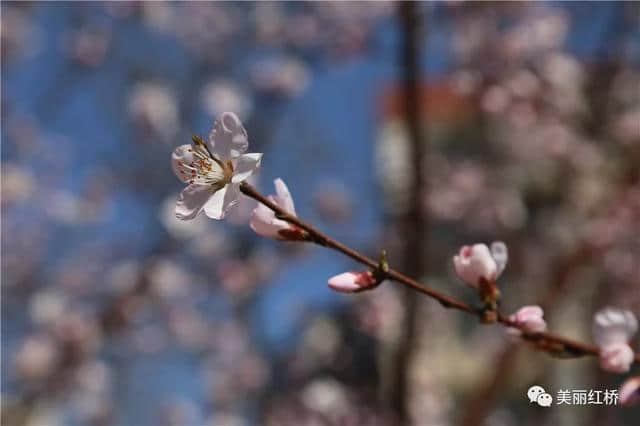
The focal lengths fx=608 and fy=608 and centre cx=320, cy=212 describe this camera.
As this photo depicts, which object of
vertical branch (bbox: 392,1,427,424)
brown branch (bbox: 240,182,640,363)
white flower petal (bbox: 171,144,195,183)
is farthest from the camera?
vertical branch (bbox: 392,1,427,424)

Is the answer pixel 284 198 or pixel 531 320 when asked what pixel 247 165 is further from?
pixel 531 320

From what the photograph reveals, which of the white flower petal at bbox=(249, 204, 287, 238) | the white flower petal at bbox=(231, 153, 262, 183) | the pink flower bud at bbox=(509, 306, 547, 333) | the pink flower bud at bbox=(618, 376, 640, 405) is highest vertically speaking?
the white flower petal at bbox=(231, 153, 262, 183)

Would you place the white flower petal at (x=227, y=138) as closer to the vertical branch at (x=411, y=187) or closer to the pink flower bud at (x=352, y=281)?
the pink flower bud at (x=352, y=281)

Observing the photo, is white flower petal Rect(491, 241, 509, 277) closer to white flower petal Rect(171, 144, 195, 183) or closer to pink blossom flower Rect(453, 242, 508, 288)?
pink blossom flower Rect(453, 242, 508, 288)

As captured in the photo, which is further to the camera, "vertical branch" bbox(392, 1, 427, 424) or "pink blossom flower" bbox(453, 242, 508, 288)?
"vertical branch" bbox(392, 1, 427, 424)

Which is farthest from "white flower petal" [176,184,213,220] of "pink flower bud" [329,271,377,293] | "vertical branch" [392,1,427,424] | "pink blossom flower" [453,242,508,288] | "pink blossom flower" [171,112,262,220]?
"vertical branch" [392,1,427,424]

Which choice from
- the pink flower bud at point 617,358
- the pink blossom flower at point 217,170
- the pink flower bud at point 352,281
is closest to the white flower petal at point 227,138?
the pink blossom flower at point 217,170
